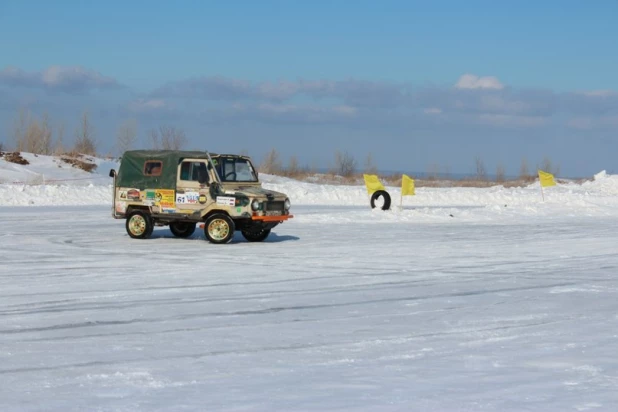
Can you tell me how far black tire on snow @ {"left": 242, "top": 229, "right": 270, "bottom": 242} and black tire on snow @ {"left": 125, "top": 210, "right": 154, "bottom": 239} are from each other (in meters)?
2.25

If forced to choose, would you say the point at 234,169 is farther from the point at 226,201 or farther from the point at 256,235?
the point at 256,235

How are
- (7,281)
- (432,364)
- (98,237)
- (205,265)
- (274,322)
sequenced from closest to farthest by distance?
(432,364), (274,322), (7,281), (205,265), (98,237)

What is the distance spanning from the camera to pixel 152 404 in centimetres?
656

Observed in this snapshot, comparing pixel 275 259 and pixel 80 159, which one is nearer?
pixel 275 259

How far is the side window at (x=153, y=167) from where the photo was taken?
2016cm

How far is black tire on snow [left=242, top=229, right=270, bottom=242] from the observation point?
20719 mm

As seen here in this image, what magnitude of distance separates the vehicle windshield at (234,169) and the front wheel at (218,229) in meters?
0.90

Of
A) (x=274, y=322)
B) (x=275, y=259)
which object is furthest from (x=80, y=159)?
(x=274, y=322)

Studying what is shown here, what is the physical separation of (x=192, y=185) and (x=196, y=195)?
10.4 inches

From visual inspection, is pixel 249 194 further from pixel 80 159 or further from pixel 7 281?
pixel 80 159

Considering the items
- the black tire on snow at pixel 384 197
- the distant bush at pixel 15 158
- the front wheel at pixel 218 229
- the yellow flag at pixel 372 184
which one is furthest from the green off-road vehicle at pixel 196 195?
the distant bush at pixel 15 158

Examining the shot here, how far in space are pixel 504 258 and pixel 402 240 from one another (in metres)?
3.98

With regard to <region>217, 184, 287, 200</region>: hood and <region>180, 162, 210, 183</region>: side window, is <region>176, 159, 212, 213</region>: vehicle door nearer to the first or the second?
<region>180, 162, 210, 183</region>: side window

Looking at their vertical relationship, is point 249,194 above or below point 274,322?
above
